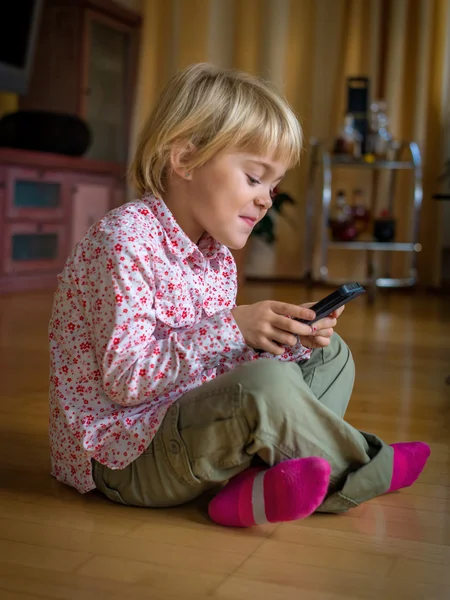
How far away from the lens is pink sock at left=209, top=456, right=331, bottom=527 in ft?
2.93

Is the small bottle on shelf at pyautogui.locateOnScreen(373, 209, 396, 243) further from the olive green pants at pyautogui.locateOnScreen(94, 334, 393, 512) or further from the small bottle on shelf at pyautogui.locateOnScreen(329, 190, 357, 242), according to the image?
the olive green pants at pyautogui.locateOnScreen(94, 334, 393, 512)

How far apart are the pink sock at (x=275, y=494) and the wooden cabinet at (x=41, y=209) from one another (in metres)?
2.63

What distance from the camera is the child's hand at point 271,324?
97 cm

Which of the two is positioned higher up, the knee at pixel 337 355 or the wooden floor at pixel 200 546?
the knee at pixel 337 355

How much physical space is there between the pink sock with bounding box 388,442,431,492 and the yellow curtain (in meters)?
3.14

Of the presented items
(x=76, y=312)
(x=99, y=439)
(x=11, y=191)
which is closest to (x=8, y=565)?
(x=99, y=439)

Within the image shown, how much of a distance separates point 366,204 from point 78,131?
1426 mm

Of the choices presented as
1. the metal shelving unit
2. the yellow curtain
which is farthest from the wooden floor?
the yellow curtain

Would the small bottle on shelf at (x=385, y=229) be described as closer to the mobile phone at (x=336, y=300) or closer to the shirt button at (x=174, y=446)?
the mobile phone at (x=336, y=300)

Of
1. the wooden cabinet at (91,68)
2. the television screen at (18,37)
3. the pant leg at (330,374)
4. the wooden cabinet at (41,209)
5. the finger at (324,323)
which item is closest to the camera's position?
the finger at (324,323)

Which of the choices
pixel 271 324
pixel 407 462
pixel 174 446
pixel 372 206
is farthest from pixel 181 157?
pixel 372 206

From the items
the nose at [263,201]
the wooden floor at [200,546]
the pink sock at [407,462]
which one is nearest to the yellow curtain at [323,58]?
the wooden floor at [200,546]

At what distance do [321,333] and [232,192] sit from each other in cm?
20

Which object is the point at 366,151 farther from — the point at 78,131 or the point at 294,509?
the point at 294,509
